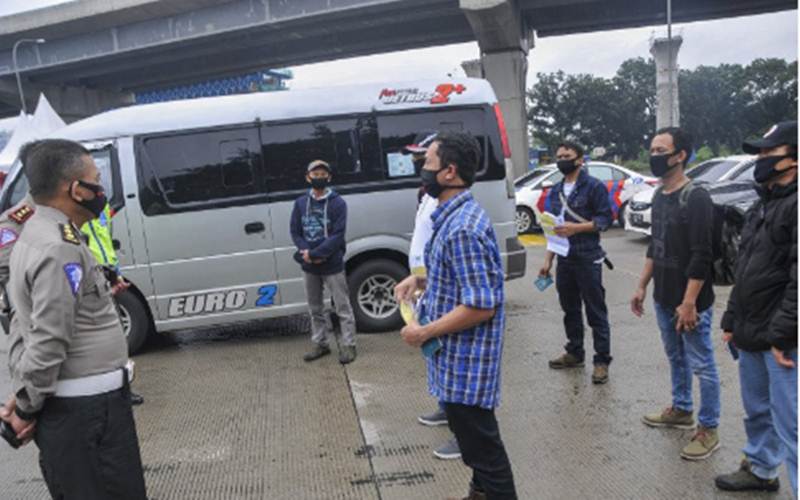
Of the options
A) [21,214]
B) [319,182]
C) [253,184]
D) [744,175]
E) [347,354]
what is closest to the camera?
[21,214]

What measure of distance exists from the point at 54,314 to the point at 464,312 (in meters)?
1.51

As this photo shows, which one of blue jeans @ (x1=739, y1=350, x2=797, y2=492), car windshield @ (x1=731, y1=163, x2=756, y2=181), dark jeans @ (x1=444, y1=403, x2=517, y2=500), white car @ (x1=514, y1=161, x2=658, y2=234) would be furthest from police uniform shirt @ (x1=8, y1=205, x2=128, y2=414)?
white car @ (x1=514, y1=161, x2=658, y2=234)

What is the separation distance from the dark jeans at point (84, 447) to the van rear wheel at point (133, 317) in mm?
4228

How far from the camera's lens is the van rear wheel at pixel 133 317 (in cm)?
656

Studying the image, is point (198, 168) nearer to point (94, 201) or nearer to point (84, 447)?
point (94, 201)

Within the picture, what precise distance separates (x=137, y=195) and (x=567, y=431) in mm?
4612

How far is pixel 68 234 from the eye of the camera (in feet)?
7.98

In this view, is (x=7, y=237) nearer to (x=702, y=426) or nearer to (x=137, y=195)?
(x=137, y=195)

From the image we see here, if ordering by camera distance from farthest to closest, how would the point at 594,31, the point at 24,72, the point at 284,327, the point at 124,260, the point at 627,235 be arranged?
the point at 24,72, the point at 594,31, the point at 627,235, the point at 284,327, the point at 124,260

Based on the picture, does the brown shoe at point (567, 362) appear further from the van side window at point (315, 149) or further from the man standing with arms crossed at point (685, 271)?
the van side window at point (315, 149)

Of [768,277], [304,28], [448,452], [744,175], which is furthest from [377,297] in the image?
[304,28]

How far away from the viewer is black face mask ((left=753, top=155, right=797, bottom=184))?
2885 millimetres

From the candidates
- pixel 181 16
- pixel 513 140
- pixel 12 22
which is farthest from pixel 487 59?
pixel 12 22

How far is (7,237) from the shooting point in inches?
169
